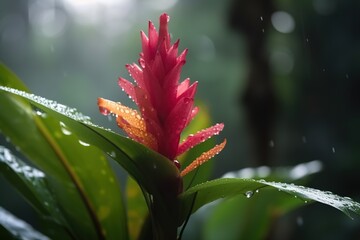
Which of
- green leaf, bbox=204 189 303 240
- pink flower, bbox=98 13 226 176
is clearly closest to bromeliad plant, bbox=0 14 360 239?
pink flower, bbox=98 13 226 176

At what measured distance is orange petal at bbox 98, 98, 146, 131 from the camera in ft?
2.04

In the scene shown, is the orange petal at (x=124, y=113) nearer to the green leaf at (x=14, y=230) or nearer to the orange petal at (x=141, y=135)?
the orange petal at (x=141, y=135)

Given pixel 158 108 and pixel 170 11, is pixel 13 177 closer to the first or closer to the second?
pixel 158 108

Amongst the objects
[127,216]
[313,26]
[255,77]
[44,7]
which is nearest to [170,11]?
[44,7]

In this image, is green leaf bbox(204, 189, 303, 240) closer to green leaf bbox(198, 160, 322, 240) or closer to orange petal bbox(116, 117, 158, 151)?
green leaf bbox(198, 160, 322, 240)

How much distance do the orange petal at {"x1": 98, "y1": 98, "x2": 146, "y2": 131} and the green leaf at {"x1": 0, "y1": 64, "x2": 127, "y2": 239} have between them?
0.83 feet

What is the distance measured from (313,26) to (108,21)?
2614mm

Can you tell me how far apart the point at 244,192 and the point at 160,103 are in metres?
0.14

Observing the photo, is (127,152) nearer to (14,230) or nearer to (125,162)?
(125,162)

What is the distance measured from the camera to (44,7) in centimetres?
577

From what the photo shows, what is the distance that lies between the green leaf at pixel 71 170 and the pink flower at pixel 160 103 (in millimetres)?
262

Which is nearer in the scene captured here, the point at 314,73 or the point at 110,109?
the point at 110,109

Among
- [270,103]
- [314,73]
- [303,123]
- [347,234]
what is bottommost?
[347,234]

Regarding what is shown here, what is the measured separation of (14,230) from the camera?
81 cm
